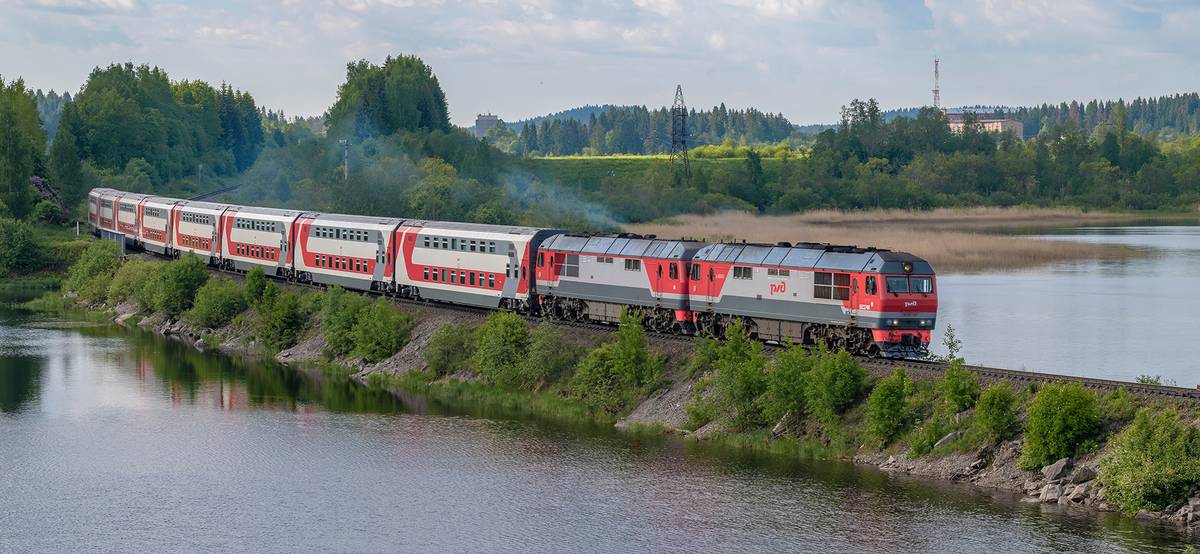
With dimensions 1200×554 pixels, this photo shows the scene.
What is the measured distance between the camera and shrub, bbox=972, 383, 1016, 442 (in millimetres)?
43438

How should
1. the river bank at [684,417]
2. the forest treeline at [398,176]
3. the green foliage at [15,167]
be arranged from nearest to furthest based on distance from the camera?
the river bank at [684,417] < the forest treeline at [398,176] < the green foliage at [15,167]

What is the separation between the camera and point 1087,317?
86.8m

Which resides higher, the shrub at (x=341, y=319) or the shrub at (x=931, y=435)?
the shrub at (x=341, y=319)

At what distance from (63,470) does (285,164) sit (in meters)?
119

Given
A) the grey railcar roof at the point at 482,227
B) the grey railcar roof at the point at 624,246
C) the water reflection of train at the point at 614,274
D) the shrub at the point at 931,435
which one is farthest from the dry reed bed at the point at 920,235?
the shrub at the point at 931,435

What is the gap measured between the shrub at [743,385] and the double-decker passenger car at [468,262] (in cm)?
1654

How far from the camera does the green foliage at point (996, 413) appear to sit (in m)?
43.4

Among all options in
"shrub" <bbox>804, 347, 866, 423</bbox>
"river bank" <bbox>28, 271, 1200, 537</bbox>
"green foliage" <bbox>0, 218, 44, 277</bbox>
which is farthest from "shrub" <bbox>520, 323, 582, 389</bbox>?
"green foliage" <bbox>0, 218, 44, 277</bbox>

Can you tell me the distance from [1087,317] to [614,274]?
38812 mm

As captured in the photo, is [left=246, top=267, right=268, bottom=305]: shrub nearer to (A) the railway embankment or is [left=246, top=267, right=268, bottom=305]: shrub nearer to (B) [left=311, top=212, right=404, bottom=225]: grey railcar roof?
(A) the railway embankment

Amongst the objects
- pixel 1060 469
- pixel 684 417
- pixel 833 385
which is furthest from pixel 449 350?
pixel 1060 469

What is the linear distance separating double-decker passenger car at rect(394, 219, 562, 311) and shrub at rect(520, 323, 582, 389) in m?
5.46

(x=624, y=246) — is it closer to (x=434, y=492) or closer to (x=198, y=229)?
(x=434, y=492)

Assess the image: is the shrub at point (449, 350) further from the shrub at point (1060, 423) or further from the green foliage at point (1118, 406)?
the green foliage at point (1118, 406)
